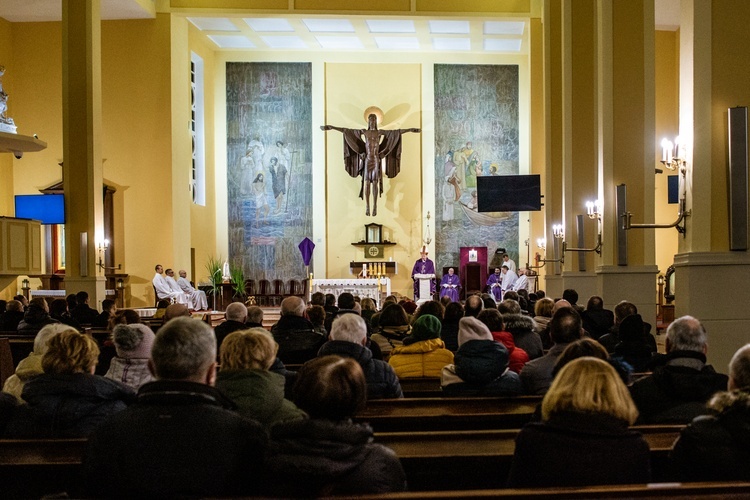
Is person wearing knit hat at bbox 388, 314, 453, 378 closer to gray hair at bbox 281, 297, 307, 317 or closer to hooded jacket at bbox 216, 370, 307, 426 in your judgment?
gray hair at bbox 281, 297, 307, 317

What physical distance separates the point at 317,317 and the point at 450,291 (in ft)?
39.6

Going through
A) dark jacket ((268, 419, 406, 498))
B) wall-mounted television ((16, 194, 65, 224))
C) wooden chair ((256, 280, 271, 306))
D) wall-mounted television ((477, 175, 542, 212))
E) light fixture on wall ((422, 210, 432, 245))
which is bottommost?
wooden chair ((256, 280, 271, 306))

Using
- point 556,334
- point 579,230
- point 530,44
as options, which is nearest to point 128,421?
point 556,334

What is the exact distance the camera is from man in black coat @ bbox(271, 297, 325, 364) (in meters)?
6.09

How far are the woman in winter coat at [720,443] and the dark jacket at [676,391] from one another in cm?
84

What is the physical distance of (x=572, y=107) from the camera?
12930mm

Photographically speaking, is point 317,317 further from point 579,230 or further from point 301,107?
point 301,107

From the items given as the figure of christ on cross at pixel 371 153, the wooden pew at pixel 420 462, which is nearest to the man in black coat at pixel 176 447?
the wooden pew at pixel 420 462

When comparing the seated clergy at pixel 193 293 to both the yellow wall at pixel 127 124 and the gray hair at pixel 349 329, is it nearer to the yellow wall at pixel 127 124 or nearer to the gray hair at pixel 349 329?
the yellow wall at pixel 127 124

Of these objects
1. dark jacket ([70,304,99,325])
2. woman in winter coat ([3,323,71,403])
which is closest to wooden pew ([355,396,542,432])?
woman in winter coat ([3,323,71,403])

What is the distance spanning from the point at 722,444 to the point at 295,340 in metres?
3.99

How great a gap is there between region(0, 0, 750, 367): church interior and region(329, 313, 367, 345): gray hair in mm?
3337

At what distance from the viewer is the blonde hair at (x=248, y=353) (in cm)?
323

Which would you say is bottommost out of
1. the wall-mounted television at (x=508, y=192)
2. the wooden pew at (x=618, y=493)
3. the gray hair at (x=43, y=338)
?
the wooden pew at (x=618, y=493)
